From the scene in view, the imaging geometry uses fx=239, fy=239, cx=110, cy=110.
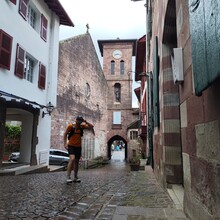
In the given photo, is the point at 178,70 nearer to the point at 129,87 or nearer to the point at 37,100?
the point at 37,100

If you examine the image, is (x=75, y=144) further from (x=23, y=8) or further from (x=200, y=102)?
(x=23, y=8)

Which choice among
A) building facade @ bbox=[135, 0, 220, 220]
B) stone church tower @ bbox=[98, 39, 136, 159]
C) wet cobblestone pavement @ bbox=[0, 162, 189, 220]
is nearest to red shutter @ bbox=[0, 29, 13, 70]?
wet cobblestone pavement @ bbox=[0, 162, 189, 220]

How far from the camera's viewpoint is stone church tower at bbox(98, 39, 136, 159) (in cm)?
3303

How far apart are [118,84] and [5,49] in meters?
27.0

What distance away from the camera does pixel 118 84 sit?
3456 centimetres

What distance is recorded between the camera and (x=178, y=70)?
265 centimetres

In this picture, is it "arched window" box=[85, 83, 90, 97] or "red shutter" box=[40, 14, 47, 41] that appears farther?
"arched window" box=[85, 83, 90, 97]

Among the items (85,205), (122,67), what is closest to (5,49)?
(85,205)

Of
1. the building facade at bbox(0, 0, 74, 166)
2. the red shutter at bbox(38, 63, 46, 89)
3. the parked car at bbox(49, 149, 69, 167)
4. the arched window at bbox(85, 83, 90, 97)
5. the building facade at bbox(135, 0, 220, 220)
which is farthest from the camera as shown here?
the arched window at bbox(85, 83, 90, 97)

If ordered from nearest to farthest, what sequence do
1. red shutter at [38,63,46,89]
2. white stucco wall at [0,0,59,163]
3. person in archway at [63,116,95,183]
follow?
person in archway at [63,116,95,183], white stucco wall at [0,0,59,163], red shutter at [38,63,46,89]

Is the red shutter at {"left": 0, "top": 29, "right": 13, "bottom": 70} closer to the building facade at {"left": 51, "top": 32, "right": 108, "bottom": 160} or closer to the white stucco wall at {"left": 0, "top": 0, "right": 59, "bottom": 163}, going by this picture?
the white stucco wall at {"left": 0, "top": 0, "right": 59, "bottom": 163}

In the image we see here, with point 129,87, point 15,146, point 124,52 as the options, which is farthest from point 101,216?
point 124,52

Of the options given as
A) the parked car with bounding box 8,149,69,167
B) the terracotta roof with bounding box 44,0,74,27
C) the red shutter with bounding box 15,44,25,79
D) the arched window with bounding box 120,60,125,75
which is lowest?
the parked car with bounding box 8,149,69,167

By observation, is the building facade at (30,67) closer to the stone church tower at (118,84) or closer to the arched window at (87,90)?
the arched window at (87,90)
